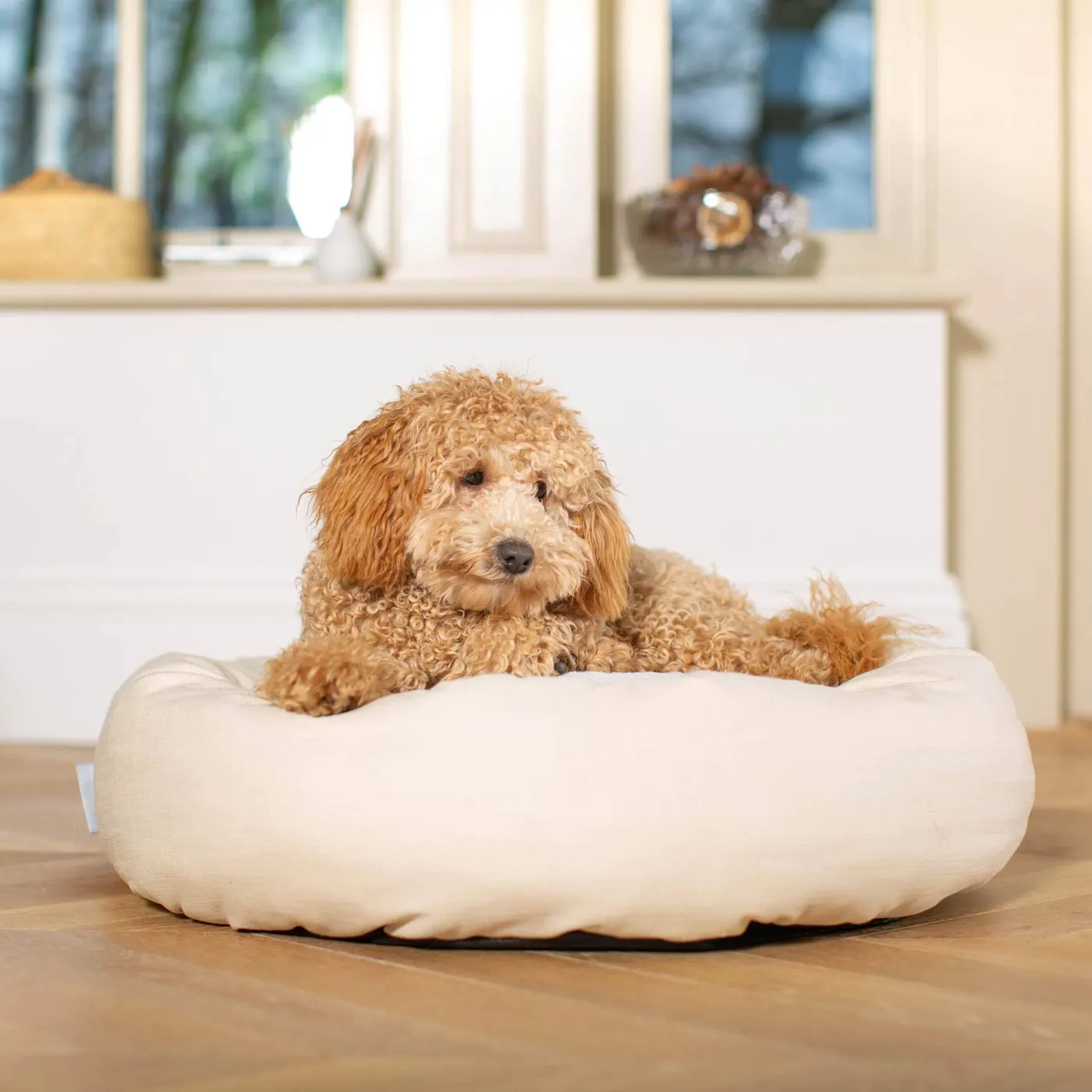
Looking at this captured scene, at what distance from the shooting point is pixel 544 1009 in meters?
1.29

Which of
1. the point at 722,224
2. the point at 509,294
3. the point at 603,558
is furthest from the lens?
the point at 722,224

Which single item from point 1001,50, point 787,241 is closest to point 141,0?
point 787,241

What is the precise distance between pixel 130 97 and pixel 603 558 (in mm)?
2653

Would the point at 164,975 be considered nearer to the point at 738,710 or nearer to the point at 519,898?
the point at 519,898

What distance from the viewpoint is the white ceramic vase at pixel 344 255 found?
3424 mm

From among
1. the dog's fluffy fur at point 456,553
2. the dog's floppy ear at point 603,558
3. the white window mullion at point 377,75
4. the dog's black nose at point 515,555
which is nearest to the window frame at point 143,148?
the white window mullion at point 377,75

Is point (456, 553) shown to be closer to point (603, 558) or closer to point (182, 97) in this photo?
point (603, 558)

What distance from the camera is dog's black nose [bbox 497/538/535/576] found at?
5.13 feet

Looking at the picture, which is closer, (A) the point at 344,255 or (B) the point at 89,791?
(B) the point at 89,791

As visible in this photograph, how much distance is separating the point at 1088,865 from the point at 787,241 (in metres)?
1.93

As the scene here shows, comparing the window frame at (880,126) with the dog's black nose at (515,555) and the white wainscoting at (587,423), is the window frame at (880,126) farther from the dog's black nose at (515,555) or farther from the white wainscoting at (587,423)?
the dog's black nose at (515,555)

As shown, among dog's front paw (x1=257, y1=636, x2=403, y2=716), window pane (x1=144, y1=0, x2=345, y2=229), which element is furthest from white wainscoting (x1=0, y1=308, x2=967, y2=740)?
dog's front paw (x1=257, y1=636, x2=403, y2=716)

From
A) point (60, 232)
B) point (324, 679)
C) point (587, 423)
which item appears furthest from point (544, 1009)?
point (60, 232)

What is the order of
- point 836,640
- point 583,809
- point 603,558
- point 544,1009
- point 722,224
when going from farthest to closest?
point 722,224 → point 836,640 → point 603,558 → point 583,809 → point 544,1009
